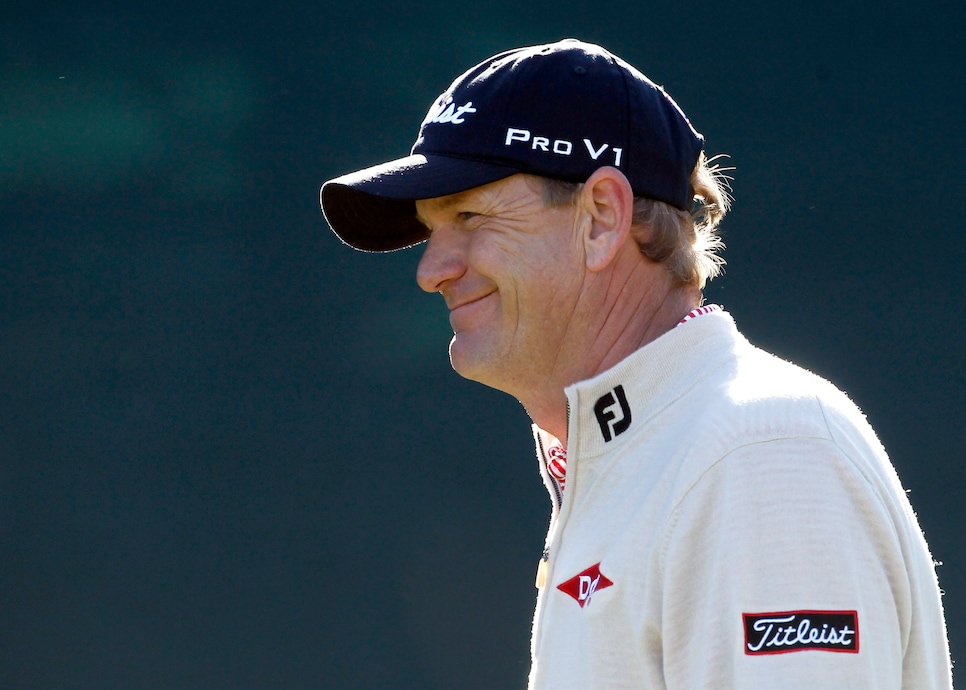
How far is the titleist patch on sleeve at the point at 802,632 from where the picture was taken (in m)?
0.96

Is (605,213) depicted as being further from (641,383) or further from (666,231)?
(641,383)

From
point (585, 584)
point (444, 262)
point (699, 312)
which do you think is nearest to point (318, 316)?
point (444, 262)

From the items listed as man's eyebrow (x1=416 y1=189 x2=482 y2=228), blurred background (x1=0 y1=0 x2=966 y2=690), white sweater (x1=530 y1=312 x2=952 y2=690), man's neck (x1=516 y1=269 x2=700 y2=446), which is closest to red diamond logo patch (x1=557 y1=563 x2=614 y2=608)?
white sweater (x1=530 y1=312 x2=952 y2=690)

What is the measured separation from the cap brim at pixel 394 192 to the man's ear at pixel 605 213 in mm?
109

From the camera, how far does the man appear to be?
3.28ft

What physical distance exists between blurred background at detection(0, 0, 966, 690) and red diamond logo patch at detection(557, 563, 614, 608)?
173 centimetres

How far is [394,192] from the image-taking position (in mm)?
1428

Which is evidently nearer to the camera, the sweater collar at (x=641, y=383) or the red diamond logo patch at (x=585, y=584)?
the red diamond logo patch at (x=585, y=584)

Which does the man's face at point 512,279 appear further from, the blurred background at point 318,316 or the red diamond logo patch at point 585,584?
the blurred background at point 318,316

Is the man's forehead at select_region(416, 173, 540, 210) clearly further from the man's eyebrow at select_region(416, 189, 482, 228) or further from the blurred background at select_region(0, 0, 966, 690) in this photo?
the blurred background at select_region(0, 0, 966, 690)

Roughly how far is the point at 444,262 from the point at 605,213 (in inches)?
9.7

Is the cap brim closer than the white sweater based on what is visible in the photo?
No

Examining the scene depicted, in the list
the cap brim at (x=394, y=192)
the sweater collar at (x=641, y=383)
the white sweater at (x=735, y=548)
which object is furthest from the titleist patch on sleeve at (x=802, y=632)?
the cap brim at (x=394, y=192)

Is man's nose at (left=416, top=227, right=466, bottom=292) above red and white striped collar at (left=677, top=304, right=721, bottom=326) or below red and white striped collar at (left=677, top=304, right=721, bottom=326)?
above
